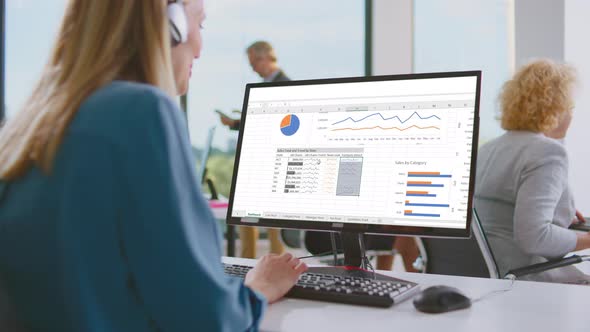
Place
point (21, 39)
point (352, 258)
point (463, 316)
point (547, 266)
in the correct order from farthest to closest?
point (21, 39), point (547, 266), point (352, 258), point (463, 316)

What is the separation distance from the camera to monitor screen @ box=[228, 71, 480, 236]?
1168 mm

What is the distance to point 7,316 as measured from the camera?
74 centimetres

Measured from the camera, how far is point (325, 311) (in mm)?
996

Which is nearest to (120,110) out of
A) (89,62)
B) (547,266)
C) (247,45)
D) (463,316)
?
(89,62)

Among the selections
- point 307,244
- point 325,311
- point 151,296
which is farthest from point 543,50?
point 151,296

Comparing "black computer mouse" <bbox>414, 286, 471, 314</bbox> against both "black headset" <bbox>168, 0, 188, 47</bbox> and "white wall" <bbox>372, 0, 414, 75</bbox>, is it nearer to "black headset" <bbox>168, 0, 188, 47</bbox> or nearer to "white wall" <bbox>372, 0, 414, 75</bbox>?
"black headset" <bbox>168, 0, 188, 47</bbox>

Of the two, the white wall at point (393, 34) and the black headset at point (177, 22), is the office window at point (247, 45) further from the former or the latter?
the black headset at point (177, 22)

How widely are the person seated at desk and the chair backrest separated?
22 cm

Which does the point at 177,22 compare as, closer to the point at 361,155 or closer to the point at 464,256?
the point at 361,155

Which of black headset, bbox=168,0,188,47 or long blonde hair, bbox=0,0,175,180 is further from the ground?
black headset, bbox=168,0,188,47

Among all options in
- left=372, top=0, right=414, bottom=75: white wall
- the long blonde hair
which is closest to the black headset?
the long blonde hair

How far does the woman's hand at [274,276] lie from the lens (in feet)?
3.47

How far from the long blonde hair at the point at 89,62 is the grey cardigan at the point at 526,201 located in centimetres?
131

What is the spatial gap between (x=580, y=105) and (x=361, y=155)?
3341 millimetres
